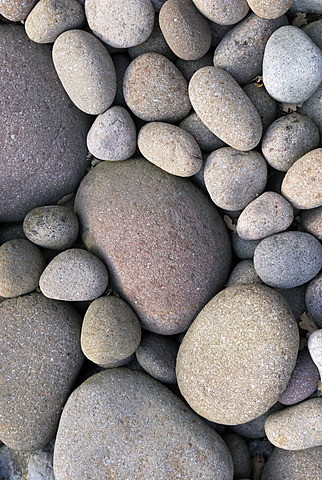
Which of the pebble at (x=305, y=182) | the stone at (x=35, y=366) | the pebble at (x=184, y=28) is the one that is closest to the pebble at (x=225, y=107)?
the pebble at (x=184, y=28)

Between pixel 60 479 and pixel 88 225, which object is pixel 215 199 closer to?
pixel 88 225

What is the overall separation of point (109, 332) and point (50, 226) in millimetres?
624

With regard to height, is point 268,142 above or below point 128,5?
below

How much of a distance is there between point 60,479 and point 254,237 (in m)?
1.58

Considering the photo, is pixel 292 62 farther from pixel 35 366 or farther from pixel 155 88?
pixel 35 366

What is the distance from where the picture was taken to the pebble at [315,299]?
93.7 inches

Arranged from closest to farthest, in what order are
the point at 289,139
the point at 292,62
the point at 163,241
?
the point at 292,62 → the point at 289,139 → the point at 163,241

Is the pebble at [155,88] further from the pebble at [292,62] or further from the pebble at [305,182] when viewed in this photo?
the pebble at [305,182]

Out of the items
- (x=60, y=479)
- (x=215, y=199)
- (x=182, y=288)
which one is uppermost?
(x=215, y=199)

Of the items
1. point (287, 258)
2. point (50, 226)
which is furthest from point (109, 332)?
point (287, 258)

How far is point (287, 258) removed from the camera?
2.30m

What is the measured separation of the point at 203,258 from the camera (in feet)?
8.14

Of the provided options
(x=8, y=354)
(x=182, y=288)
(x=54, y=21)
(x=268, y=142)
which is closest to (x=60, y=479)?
(x=8, y=354)

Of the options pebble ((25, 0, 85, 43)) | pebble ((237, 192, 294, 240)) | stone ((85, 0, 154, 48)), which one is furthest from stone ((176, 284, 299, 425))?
pebble ((25, 0, 85, 43))
